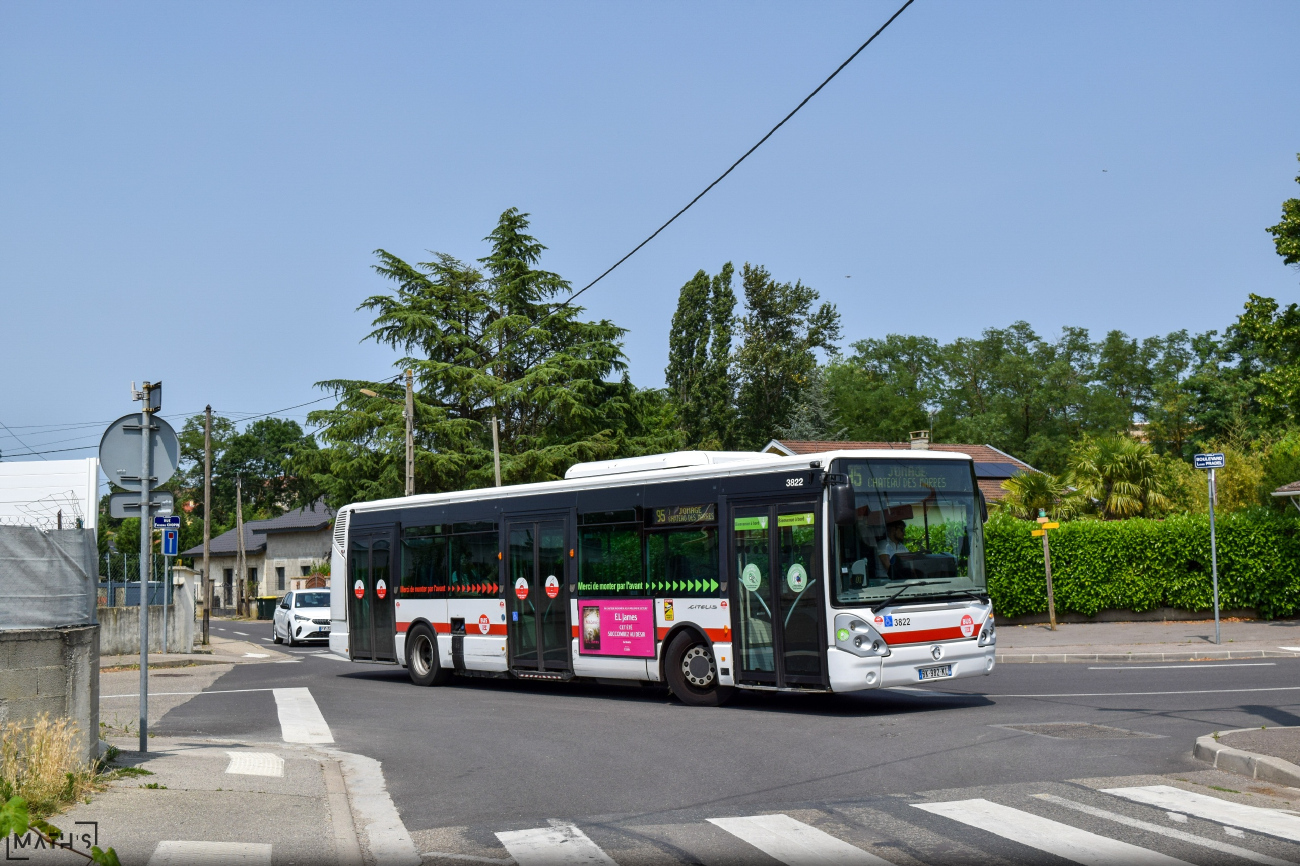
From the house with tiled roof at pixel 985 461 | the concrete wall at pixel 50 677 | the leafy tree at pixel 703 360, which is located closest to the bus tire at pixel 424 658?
the concrete wall at pixel 50 677

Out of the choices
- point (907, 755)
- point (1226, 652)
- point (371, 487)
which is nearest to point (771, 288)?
point (371, 487)

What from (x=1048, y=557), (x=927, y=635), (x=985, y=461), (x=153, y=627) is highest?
(x=985, y=461)

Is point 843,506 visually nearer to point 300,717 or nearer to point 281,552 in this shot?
point 300,717

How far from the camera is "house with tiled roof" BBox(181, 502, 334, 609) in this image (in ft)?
227

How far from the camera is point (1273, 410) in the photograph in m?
26.7

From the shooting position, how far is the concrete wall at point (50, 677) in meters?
8.48

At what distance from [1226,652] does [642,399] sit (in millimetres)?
26473

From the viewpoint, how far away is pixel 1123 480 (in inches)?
1192

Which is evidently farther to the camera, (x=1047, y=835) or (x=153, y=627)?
(x=153, y=627)

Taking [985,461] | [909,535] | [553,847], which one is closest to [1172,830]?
[553,847]

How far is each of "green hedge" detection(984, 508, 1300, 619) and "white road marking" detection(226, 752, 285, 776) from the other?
19.5 m

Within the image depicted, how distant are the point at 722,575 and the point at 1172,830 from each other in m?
7.47

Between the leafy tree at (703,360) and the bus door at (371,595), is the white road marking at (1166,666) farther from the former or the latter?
the leafy tree at (703,360)

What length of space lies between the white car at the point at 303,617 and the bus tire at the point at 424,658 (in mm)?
14860
